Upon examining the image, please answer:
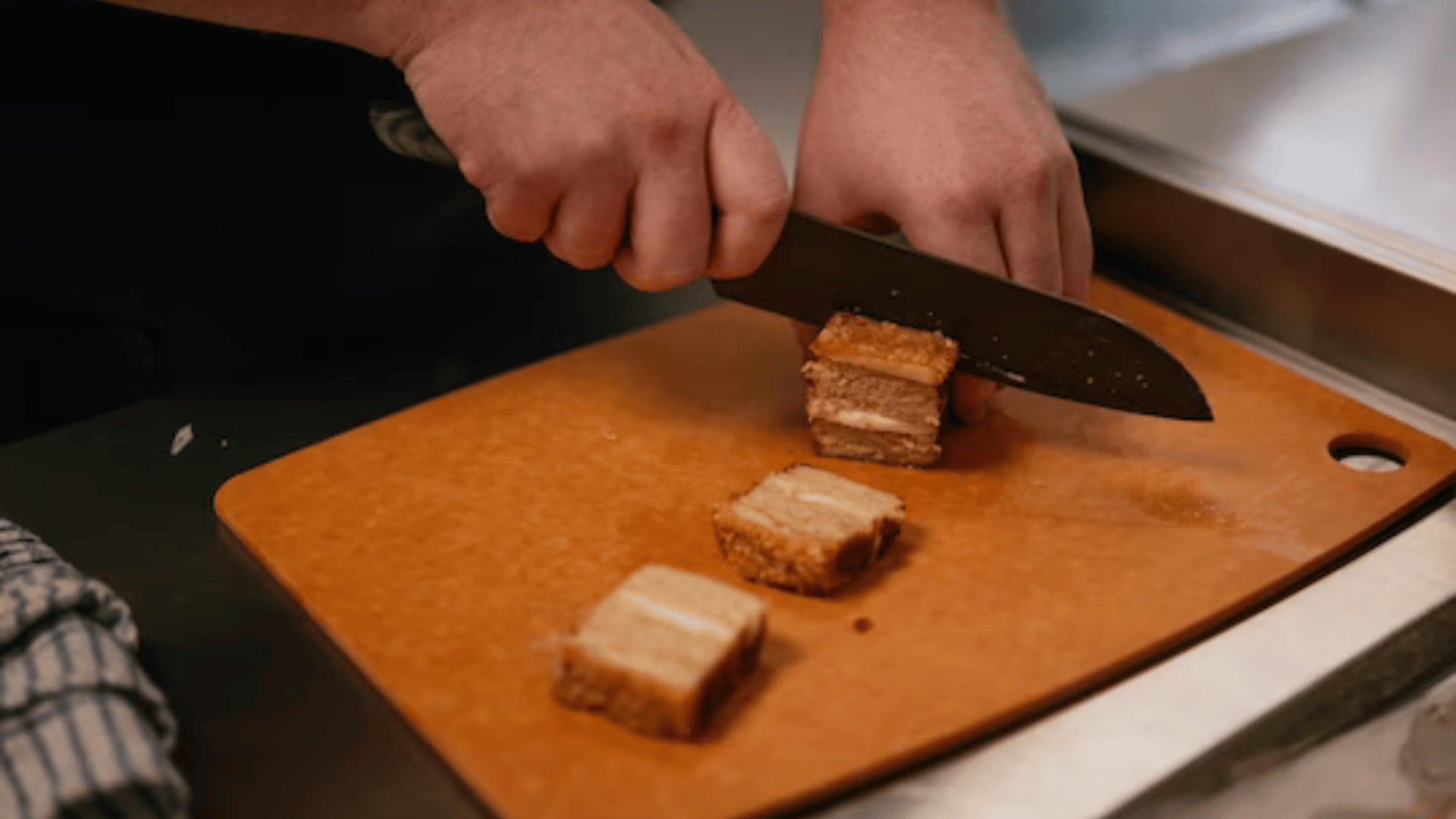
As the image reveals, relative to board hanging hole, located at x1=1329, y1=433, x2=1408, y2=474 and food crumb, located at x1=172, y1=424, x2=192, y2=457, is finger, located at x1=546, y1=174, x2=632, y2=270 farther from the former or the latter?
board hanging hole, located at x1=1329, y1=433, x2=1408, y2=474

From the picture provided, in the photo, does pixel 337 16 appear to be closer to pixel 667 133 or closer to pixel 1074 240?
pixel 667 133

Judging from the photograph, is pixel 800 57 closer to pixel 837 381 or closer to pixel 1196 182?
pixel 1196 182

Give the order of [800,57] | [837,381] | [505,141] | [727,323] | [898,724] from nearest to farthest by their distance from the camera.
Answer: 1. [898,724]
2. [505,141]
3. [837,381]
4. [727,323]
5. [800,57]

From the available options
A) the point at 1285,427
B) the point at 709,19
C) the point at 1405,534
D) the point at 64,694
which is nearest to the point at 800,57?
the point at 709,19

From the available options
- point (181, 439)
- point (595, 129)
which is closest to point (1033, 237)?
point (595, 129)

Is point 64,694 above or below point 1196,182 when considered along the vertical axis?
below

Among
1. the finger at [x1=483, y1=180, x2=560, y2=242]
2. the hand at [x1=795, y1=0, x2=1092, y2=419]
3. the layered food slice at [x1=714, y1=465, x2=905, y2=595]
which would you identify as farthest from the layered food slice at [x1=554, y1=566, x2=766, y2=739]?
the hand at [x1=795, y1=0, x2=1092, y2=419]

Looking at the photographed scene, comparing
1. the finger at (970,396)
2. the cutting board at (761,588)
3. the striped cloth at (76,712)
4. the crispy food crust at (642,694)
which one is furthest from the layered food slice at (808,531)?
the striped cloth at (76,712)
